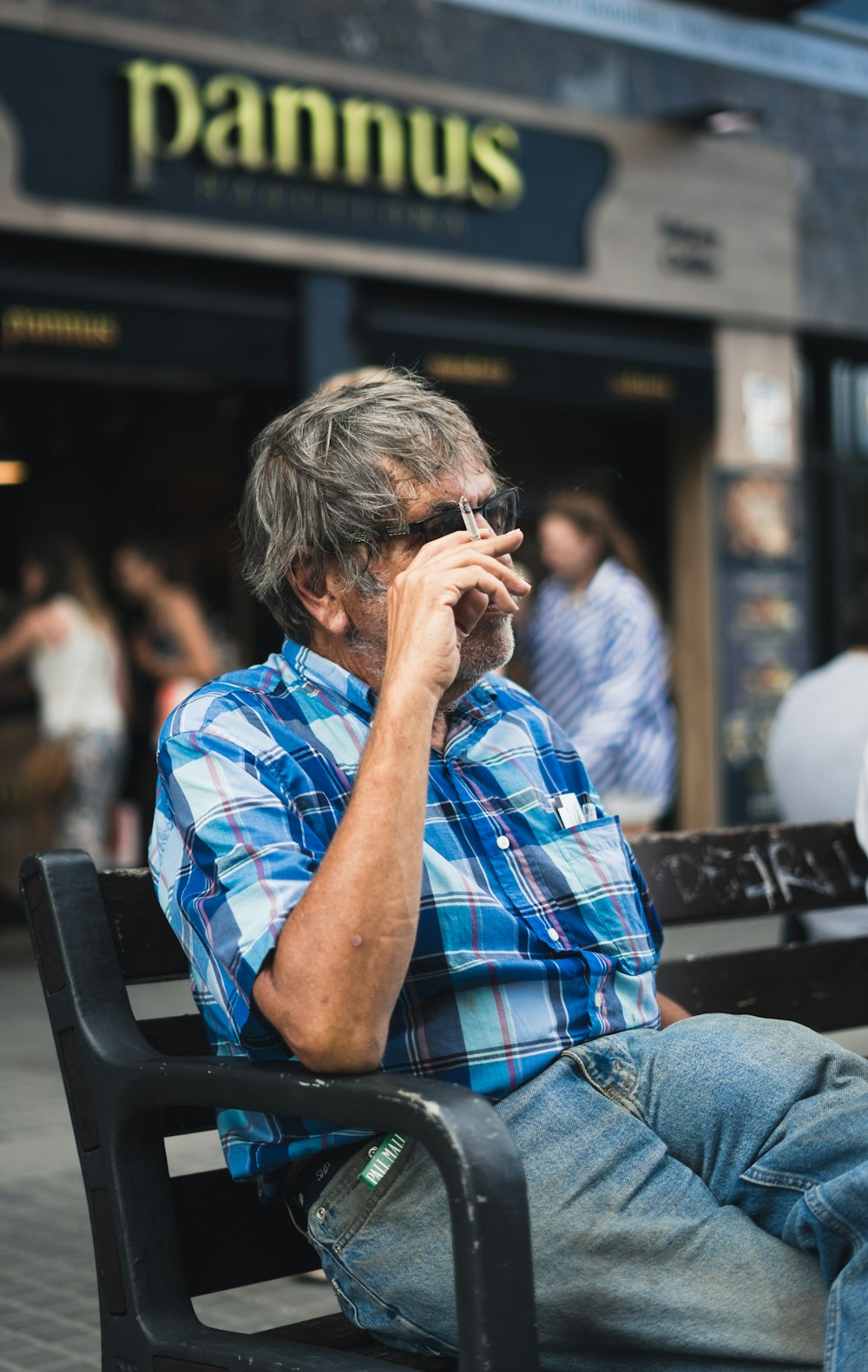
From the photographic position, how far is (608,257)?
1027 cm

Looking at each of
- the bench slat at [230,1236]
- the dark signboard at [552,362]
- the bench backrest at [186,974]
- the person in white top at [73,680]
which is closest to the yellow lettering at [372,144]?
the dark signboard at [552,362]

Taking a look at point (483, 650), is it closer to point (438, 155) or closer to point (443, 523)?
point (443, 523)

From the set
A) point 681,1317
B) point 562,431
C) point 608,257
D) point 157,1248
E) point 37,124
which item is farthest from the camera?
point 562,431

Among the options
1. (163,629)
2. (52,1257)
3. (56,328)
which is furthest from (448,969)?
(163,629)

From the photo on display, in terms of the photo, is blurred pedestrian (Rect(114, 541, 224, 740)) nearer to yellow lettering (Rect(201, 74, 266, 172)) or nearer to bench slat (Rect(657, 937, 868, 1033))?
yellow lettering (Rect(201, 74, 266, 172))

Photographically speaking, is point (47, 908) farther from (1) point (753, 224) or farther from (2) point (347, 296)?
(1) point (753, 224)

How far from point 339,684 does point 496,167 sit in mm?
7947

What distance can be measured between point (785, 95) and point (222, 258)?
473cm

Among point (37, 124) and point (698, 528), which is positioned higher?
point (37, 124)

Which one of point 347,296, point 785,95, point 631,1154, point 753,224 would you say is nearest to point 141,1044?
point 631,1154

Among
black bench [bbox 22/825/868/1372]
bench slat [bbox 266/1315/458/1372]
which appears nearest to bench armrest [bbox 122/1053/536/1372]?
black bench [bbox 22/825/868/1372]

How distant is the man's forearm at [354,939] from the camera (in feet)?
5.98

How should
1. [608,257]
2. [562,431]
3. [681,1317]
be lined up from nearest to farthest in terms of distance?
[681,1317]
[608,257]
[562,431]

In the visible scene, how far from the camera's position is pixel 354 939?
1818mm
